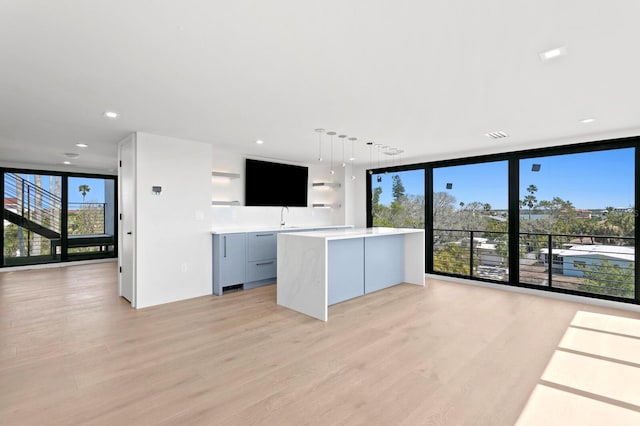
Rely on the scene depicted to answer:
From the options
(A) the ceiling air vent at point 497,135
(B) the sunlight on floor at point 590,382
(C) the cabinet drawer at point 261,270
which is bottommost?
(B) the sunlight on floor at point 590,382

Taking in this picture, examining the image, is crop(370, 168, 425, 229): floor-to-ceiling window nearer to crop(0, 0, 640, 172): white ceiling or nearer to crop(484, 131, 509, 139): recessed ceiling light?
crop(484, 131, 509, 139): recessed ceiling light

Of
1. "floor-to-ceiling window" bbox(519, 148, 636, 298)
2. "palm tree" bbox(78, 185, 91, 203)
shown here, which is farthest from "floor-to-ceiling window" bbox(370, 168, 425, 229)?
"palm tree" bbox(78, 185, 91, 203)

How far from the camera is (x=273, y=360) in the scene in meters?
2.76

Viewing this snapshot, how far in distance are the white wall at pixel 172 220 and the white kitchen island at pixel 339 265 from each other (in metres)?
1.37

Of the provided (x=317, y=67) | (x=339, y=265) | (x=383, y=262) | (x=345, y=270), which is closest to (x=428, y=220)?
(x=383, y=262)

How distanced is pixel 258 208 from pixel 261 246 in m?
1.09

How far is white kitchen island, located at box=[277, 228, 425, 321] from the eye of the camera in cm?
388

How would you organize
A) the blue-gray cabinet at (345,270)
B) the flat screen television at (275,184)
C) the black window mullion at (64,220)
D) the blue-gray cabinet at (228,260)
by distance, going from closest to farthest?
the blue-gray cabinet at (345,270) → the blue-gray cabinet at (228,260) → the flat screen television at (275,184) → the black window mullion at (64,220)

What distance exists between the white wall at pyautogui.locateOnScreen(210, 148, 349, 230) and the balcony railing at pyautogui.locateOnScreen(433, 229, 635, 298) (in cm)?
245

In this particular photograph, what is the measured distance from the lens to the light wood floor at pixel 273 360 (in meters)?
2.07

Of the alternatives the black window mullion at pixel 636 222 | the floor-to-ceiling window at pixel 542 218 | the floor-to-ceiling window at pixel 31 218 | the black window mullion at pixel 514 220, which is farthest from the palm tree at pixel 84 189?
the black window mullion at pixel 636 222

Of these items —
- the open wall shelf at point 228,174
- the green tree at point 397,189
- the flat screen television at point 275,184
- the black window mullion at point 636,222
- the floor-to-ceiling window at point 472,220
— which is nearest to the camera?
the black window mullion at point 636,222

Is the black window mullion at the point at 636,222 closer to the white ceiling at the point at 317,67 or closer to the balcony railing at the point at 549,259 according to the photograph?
the balcony railing at the point at 549,259

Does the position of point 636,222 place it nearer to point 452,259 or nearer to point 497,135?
point 497,135
